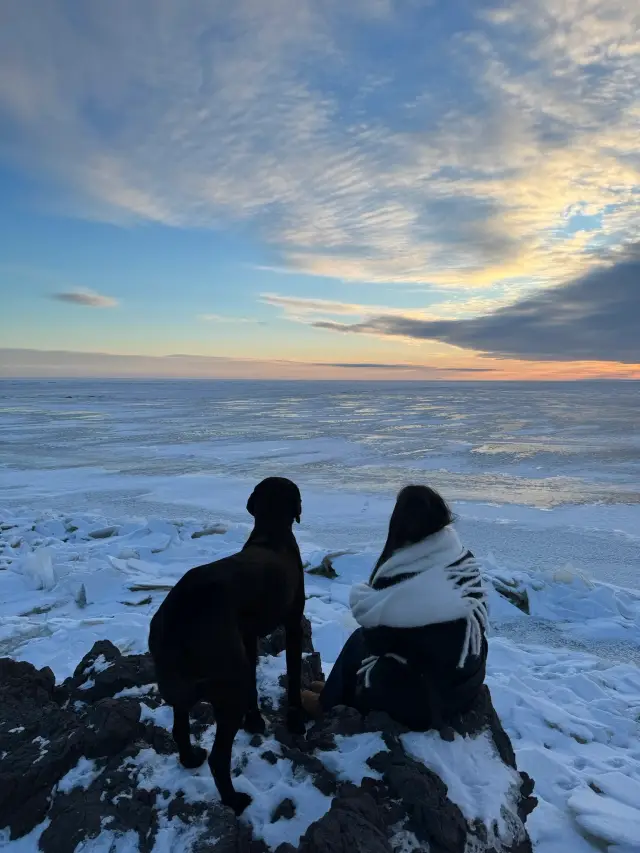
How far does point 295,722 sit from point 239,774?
41cm

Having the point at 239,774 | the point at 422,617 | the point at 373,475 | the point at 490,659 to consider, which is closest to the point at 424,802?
the point at 422,617

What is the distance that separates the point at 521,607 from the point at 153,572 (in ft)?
15.3

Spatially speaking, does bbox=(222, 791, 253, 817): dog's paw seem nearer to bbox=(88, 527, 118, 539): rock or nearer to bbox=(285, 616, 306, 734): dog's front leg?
bbox=(285, 616, 306, 734): dog's front leg

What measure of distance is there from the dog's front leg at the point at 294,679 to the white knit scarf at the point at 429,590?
552 millimetres

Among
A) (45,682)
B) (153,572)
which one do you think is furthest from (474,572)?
(153,572)

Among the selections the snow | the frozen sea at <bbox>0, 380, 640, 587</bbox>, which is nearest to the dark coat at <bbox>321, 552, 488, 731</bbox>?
the snow

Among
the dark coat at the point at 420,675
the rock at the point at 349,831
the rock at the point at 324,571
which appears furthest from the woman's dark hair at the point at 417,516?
the rock at the point at 324,571

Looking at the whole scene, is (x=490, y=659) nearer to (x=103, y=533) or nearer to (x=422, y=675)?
(x=422, y=675)

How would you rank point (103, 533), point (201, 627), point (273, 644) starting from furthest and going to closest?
1. point (103, 533)
2. point (273, 644)
3. point (201, 627)

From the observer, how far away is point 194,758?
285 centimetres

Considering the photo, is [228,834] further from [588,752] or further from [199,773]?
[588,752]

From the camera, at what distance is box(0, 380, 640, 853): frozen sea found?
2.95m

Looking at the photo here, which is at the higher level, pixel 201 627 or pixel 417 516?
pixel 417 516

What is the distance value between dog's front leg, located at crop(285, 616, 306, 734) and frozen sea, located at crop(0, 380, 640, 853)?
17 centimetres
